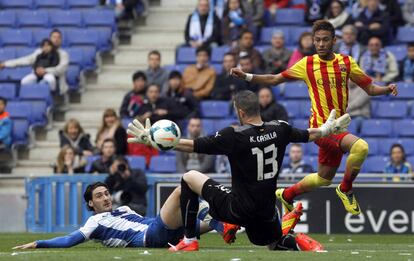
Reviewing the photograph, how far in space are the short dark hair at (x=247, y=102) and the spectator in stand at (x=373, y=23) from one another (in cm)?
1041

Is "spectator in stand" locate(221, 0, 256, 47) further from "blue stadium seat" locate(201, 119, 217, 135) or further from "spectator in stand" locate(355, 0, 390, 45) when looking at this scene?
"blue stadium seat" locate(201, 119, 217, 135)

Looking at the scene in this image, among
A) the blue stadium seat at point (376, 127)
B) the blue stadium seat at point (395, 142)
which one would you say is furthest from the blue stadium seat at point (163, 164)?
the blue stadium seat at point (395, 142)

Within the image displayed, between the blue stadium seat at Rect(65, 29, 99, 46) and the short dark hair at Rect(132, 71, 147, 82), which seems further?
the blue stadium seat at Rect(65, 29, 99, 46)

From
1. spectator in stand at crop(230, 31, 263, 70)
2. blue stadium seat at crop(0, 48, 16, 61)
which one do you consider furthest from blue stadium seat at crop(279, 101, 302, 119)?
blue stadium seat at crop(0, 48, 16, 61)

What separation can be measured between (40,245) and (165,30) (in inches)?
501

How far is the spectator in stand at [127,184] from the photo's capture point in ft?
62.5

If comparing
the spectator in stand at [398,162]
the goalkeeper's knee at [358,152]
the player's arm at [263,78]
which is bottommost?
the spectator in stand at [398,162]

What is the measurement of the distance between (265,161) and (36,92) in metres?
11.8

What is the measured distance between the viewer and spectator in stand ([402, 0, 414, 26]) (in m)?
23.0

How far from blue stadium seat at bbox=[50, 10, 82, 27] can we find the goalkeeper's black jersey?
1326cm

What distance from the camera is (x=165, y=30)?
2517cm

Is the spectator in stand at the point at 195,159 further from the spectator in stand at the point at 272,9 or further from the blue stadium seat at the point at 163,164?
the spectator in stand at the point at 272,9

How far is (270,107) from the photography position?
2064cm

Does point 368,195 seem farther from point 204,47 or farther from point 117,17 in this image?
point 117,17
